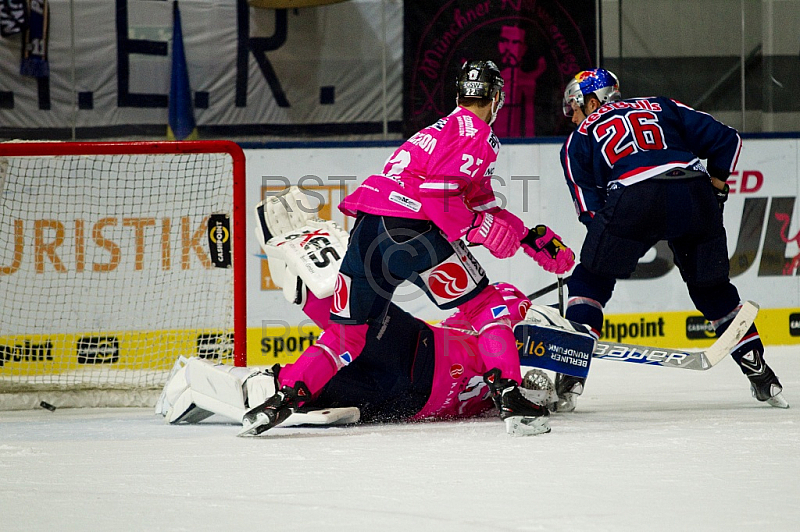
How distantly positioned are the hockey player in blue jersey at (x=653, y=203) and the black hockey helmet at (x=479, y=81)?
0.57 metres

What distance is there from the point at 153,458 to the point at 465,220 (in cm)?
115

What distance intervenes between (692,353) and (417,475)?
163 cm

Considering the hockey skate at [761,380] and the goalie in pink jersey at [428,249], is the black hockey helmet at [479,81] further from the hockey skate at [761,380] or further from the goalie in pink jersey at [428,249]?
the hockey skate at [761,380]

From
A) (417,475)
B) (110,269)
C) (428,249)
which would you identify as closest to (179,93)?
(110,269)

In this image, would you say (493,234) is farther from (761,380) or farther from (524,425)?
(761,380)

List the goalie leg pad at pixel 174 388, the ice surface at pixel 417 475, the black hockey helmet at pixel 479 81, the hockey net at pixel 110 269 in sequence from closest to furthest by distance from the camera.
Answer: the ice surface at pixel 417 475
the black hockey helmet at pixel 479 81
the goalie leg pad at pixel 174 388
the hockey net at pixel 110 269

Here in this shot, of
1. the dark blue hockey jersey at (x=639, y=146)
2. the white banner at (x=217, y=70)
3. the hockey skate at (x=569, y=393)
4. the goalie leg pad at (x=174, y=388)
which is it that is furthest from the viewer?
the white banner at (x=217, y=70)

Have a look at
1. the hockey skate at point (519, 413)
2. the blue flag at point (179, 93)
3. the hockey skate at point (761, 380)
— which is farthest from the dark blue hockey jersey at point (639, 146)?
the blue flag at point (179, 93)

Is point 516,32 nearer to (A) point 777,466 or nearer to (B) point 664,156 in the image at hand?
(B) point 664,156

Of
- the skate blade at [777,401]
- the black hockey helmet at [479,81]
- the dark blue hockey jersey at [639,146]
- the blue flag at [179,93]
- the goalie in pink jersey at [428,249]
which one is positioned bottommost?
the skate blade at [777,401]

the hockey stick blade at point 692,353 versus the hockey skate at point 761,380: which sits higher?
the hockey stick blade at point 692,353

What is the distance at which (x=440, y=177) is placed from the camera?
287cm

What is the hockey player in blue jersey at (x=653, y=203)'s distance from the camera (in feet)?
10.7

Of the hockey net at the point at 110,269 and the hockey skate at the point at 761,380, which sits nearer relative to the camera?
the hockey skate at the point at 761,380
